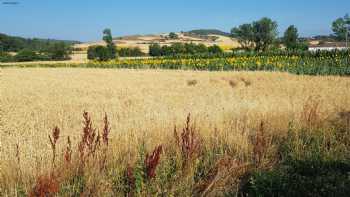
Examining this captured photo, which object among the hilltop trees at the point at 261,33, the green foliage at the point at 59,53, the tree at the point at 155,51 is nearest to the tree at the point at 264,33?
the hilltop trees at the point at 261,33

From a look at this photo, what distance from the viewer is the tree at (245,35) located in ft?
251

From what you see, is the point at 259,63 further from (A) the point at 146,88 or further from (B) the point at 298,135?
(B) the point at 298,135

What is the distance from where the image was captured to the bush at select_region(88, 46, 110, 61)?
180ft

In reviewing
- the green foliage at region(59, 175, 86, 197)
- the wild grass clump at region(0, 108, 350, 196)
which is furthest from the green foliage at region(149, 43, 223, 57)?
the green foliage at region(59, 175, 86, 197)

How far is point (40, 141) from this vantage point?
18.9ft

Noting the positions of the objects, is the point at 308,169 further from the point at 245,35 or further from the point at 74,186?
the point at 245,35

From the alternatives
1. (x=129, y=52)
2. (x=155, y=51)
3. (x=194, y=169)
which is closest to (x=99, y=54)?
(x=155, y=51)

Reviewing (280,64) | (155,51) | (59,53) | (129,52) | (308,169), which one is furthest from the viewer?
(129,52)

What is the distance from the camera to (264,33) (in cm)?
7594

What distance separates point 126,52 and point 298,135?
210 ft

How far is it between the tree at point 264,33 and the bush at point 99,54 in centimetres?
3376

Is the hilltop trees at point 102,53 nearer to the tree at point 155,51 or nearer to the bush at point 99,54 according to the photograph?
the bush at point 99,54

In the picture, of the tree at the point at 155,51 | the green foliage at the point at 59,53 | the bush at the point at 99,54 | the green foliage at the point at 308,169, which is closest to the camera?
the green foliage at the point at 308,169

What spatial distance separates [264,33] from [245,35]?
158 inches
